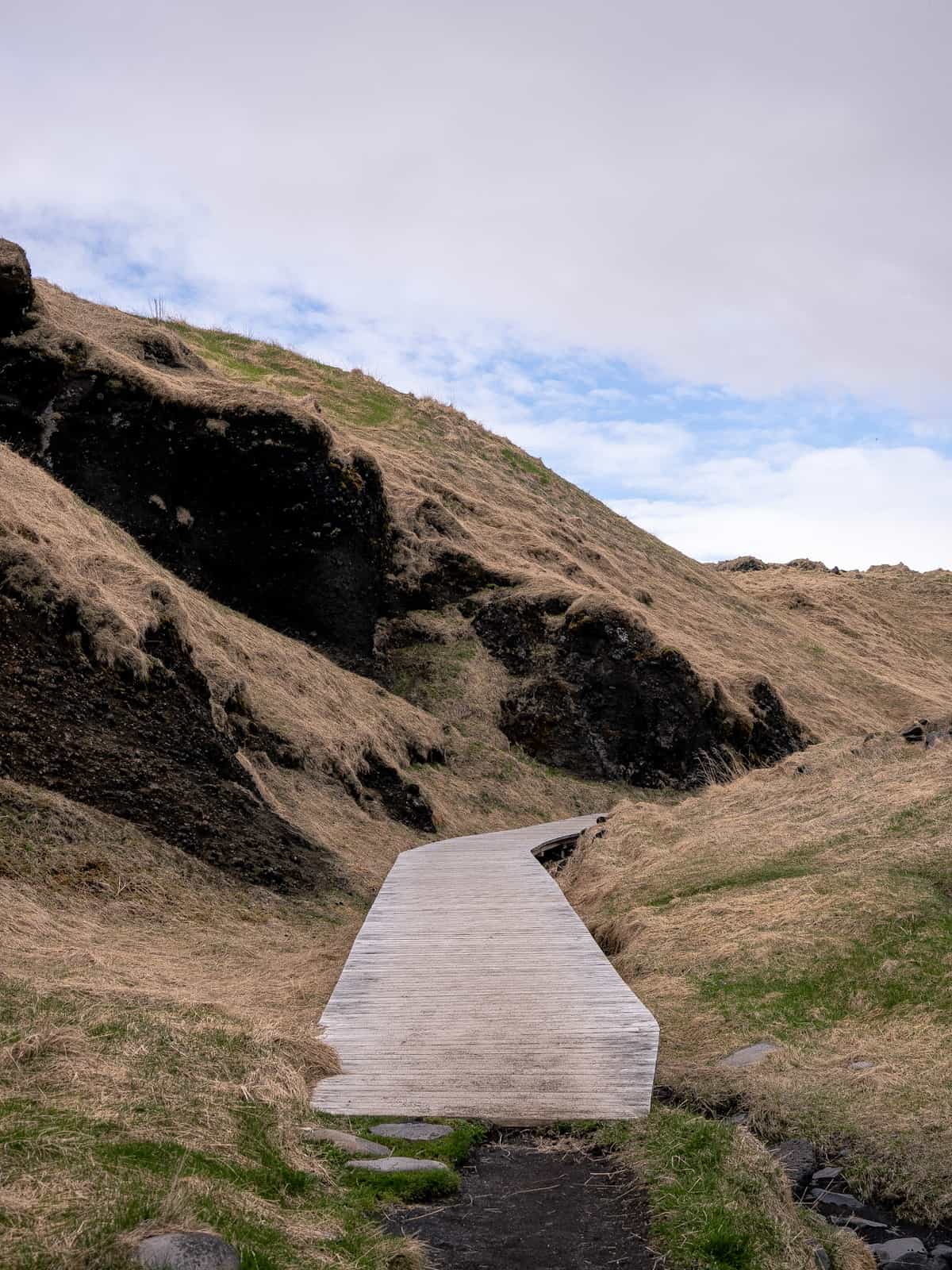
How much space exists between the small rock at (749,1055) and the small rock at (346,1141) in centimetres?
338

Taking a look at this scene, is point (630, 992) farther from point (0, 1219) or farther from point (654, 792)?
point (654, 792)

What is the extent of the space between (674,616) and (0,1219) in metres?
49.1

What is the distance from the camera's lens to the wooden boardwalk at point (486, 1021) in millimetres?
8070

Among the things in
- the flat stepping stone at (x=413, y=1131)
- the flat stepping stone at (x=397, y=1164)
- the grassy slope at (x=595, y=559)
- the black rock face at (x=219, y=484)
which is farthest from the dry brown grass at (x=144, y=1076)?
the grassy slope at (x=595, y=559)

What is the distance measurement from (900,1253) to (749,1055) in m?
3.09

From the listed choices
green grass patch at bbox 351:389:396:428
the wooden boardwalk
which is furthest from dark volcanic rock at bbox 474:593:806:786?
green grass patch at bbox 351:389:396:428

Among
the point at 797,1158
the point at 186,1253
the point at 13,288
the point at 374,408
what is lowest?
the point at 186,1253

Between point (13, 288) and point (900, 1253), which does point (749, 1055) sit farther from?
point (13, 288)

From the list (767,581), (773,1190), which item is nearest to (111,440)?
(773,1190)

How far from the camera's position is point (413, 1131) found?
294 inches

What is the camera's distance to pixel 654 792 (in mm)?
36062

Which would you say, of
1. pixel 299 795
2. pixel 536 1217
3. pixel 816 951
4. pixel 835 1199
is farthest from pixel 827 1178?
pixel 299 795

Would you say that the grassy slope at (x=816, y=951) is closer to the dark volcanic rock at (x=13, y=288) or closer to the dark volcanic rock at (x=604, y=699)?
the dark volcanic rock at (x=604, y=699)

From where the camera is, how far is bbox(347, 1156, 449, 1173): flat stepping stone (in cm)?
667
